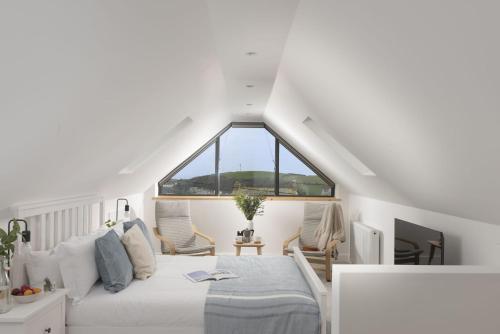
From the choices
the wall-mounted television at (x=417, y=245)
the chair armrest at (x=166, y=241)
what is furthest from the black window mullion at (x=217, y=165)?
the wall-mounted television at (x=417, y=245)

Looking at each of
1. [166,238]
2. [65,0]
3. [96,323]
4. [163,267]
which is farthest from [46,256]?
[166,238]

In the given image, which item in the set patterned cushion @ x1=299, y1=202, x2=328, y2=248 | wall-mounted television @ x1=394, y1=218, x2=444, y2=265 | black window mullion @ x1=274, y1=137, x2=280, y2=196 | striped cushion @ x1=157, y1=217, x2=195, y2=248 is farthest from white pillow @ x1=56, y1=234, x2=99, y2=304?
black window mullion @ x1=274, y1=137, x2=280, y2=196

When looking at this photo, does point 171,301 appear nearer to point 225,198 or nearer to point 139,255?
point 139,255

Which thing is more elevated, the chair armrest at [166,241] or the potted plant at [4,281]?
the potted plant at [4,281]

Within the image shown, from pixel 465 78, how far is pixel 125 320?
2659mm

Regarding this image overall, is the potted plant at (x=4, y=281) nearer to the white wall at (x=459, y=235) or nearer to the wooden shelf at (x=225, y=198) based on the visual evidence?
the white wall at (x=459, y=235)

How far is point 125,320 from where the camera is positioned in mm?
3129

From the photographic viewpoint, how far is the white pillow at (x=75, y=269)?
3.17 metres

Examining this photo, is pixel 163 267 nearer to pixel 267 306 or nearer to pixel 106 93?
pixel 267 306

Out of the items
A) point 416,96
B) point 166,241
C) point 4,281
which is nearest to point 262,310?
point 4,281

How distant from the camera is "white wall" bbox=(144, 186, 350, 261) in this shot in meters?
7.49

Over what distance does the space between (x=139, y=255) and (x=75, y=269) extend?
2.40ft

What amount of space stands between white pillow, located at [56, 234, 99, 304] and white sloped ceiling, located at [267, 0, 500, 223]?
2227 mm

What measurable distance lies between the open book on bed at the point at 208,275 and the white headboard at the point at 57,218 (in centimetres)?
121
